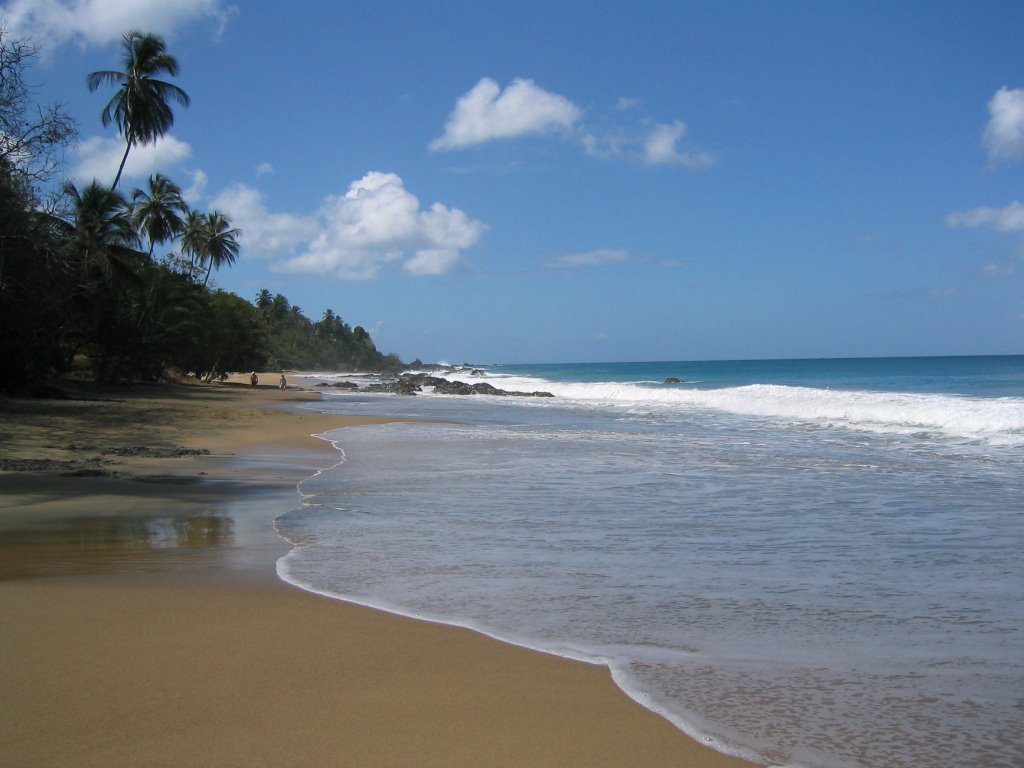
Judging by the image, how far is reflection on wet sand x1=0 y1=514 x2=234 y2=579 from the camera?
6.09 meters

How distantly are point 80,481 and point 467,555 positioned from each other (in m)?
5.90

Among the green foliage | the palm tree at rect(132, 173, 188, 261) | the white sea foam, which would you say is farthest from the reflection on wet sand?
the green foliage

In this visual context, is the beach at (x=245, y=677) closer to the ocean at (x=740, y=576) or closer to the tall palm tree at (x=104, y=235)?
the ocean at (x=740, y=576)

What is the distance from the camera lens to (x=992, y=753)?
3217 millimetres

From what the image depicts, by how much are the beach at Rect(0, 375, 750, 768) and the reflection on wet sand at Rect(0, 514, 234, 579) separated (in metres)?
0.03

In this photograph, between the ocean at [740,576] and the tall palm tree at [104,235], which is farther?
the tall palm tree at [104,235]

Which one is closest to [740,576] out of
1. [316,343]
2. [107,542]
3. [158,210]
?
[107,542]

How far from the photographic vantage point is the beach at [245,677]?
3.16 meters

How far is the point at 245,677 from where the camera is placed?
387 centimetres

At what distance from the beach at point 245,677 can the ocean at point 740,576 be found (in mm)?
301

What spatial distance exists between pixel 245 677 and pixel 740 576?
11.9ft

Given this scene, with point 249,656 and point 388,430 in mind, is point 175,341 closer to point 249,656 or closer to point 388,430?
point 388,430

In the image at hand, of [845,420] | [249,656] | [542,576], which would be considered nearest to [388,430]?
[845,420]

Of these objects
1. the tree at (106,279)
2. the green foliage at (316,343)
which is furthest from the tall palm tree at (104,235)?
the green foliage at (316,343)
